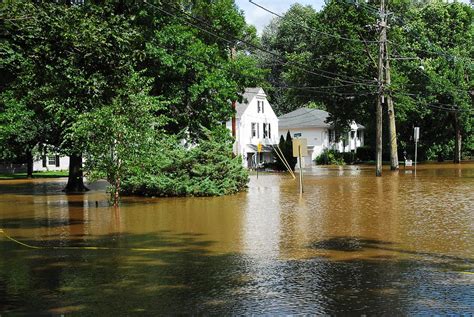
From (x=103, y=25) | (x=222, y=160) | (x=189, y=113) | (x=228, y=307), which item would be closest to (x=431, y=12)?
(x=189, y=113)

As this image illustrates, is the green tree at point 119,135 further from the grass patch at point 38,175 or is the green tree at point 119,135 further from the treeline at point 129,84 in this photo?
the grass patch at point 38,175

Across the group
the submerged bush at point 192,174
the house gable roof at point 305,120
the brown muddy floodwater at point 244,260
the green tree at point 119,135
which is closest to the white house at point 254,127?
the house gable roof at point 305,120

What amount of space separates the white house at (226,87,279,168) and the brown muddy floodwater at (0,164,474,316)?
43643mm

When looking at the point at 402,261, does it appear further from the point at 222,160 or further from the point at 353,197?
the point at 222,160

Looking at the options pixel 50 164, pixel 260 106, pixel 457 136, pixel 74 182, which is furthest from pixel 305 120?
pixel 74 182

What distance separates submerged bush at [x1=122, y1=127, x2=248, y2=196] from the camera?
78.8 feet

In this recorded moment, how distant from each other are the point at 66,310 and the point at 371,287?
4.01 m

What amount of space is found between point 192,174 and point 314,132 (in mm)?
49775

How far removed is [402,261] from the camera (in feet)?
32.3

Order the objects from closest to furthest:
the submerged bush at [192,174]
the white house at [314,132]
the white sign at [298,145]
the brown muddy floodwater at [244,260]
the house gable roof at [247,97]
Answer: the brown muddy floodwater at [244,260] < the submerged bush at [192,174] < the white sign at [298,145] < the house gable roof at [247,97] < the white house at [314,132]

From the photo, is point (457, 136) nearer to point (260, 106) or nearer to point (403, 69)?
point (403, 69)

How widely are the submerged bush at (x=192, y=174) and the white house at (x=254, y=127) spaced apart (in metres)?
35.4

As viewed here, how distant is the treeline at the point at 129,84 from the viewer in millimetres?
12320

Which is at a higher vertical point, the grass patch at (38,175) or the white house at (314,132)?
the white house at (314,132)
